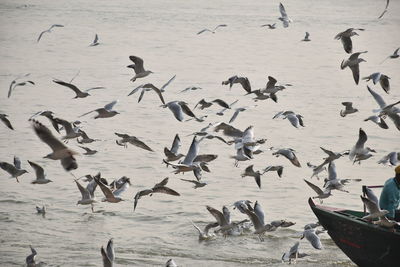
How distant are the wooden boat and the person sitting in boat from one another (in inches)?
11.5

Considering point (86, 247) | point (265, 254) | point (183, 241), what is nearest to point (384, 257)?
point (265, 254)

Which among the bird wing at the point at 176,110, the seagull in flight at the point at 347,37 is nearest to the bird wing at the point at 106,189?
the bird wing at the point at 176,110

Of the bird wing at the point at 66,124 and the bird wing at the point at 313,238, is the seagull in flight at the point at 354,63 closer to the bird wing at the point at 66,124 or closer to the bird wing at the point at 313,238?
the bird wing at the point at 313,238

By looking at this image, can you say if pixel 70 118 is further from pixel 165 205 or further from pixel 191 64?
pixel 191 64

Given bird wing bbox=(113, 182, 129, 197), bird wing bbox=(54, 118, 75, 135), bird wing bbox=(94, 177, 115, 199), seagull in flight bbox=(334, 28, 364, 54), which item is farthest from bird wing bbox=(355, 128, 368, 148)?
bird wing bbox=(54, 118, 75, 135)

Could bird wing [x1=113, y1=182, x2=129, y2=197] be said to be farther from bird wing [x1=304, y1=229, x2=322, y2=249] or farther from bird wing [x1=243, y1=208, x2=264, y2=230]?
bird wing [x1=304, y1=229, x2=322, y2=249]

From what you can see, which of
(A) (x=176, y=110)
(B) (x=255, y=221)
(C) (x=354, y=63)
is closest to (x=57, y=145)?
(B) (x=255, y=221)

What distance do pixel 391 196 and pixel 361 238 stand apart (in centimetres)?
66

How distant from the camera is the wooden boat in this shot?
33.4 ft

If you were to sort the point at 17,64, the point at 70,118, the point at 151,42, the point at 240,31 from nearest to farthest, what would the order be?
the point at 70,118 → the point at 17,64 → the point at 151,42 → the point at 240,31

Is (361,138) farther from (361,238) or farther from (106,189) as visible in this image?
(106,189)

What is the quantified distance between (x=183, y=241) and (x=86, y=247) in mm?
1402

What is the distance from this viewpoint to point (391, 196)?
10.3 meters

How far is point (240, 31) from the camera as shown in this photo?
3856 cm
